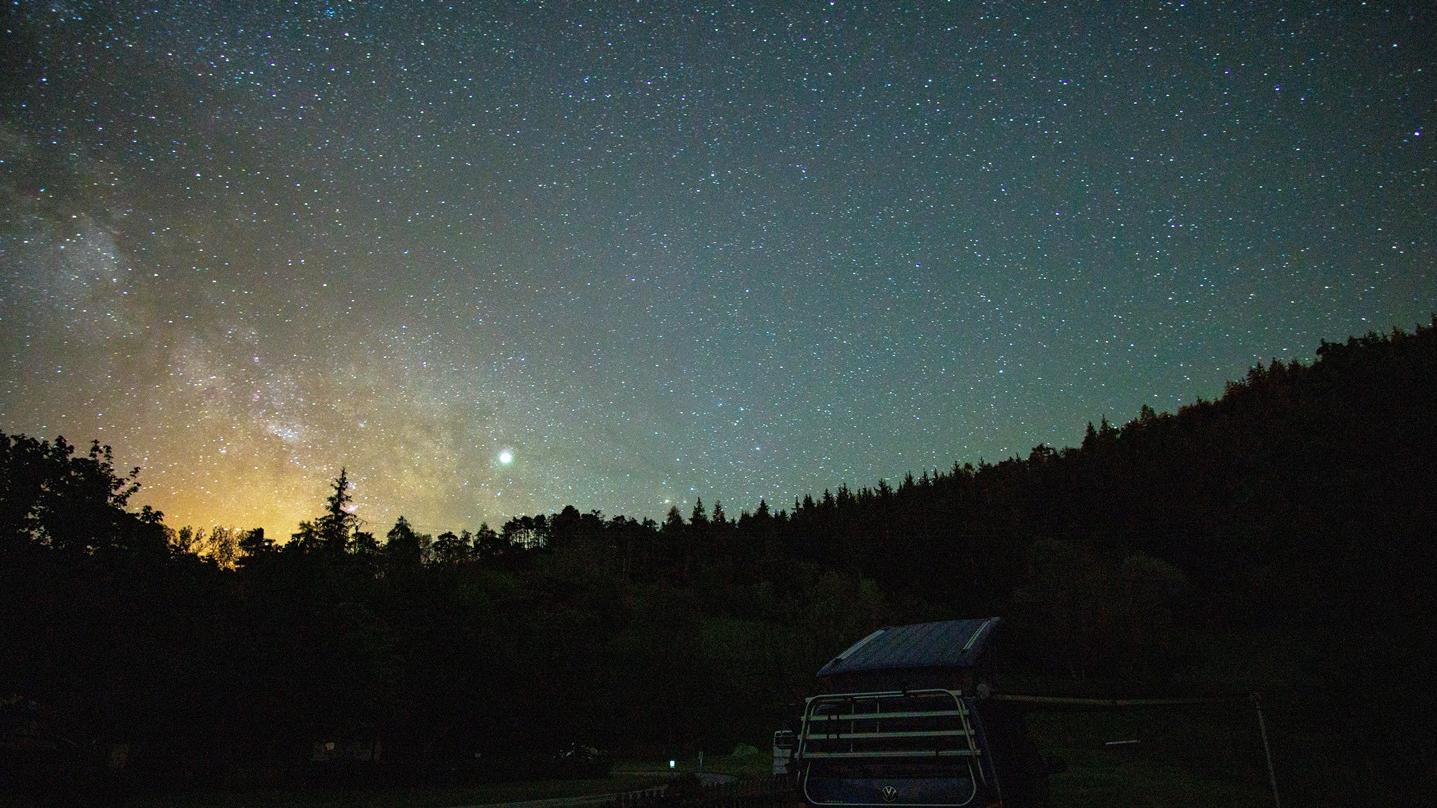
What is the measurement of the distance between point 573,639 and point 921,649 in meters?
38.4

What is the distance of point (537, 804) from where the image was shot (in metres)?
→ 24.8

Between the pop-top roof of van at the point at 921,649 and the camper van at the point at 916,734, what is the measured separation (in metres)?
0.02

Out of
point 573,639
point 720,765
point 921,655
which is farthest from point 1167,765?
point 573,639

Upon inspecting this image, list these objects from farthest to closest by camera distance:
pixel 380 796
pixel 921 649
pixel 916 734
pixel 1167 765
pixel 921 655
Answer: pixel 380 796 < pixel 1167 765 < pixel 921 649 < pixel 921 655 < pixel 916 734

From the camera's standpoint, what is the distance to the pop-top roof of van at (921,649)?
27.4 ft

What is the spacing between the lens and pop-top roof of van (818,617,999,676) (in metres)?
8.36

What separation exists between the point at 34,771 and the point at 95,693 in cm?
1173

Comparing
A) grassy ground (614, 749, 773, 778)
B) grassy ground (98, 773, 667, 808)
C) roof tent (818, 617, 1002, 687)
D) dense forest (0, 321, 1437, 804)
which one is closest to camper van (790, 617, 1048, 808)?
roof tent (818, 617, 1002, 687)

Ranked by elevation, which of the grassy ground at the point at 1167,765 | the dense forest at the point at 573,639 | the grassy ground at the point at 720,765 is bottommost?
the grassy ground at the point at 720,765

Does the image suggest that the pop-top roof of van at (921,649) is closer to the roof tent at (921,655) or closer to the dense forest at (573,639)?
the roof tent at (921,655)

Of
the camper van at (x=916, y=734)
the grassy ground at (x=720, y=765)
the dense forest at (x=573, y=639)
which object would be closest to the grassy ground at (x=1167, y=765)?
the dense forest at (x=573, y=639)

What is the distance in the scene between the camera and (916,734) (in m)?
7.57

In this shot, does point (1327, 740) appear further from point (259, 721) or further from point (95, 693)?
point (95, 693)

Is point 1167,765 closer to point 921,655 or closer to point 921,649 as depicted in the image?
point 921,649
